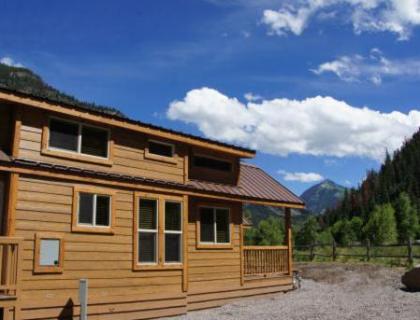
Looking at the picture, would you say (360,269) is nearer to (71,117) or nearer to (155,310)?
(155,310)

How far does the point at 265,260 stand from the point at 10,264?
11.5m

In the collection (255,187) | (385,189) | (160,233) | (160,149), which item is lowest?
(160,233)

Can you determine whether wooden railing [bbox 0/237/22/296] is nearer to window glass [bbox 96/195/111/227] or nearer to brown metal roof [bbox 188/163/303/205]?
window glass [bbox 96/195/111/227]

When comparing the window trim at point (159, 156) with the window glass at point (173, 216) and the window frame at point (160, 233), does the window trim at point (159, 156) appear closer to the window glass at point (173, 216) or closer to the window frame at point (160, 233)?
the window frame at point (160, 233)

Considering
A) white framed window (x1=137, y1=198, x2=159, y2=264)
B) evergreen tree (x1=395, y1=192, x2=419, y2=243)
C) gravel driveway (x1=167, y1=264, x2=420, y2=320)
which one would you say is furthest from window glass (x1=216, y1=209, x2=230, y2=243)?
evergreen tree (x1=395, y1=192, x2=419, y2=243)

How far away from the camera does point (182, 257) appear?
16.4 m

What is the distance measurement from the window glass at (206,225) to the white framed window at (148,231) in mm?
2475

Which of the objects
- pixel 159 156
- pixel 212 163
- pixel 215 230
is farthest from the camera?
pixel 212 163

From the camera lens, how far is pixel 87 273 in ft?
44.7

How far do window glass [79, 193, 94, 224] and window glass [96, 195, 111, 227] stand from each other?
208 millimetres

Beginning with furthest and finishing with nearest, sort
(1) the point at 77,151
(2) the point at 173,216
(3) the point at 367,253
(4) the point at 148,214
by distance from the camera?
(3) the point at 367,253
(2) the point at 173,216
(4) the point at 148,214
(1) the point at 77,151

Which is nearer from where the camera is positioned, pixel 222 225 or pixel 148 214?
pixel 148 214

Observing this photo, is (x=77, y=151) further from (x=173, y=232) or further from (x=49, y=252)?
(x=173, y=232)

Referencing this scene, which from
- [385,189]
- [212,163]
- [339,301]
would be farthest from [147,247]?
[385,189]
